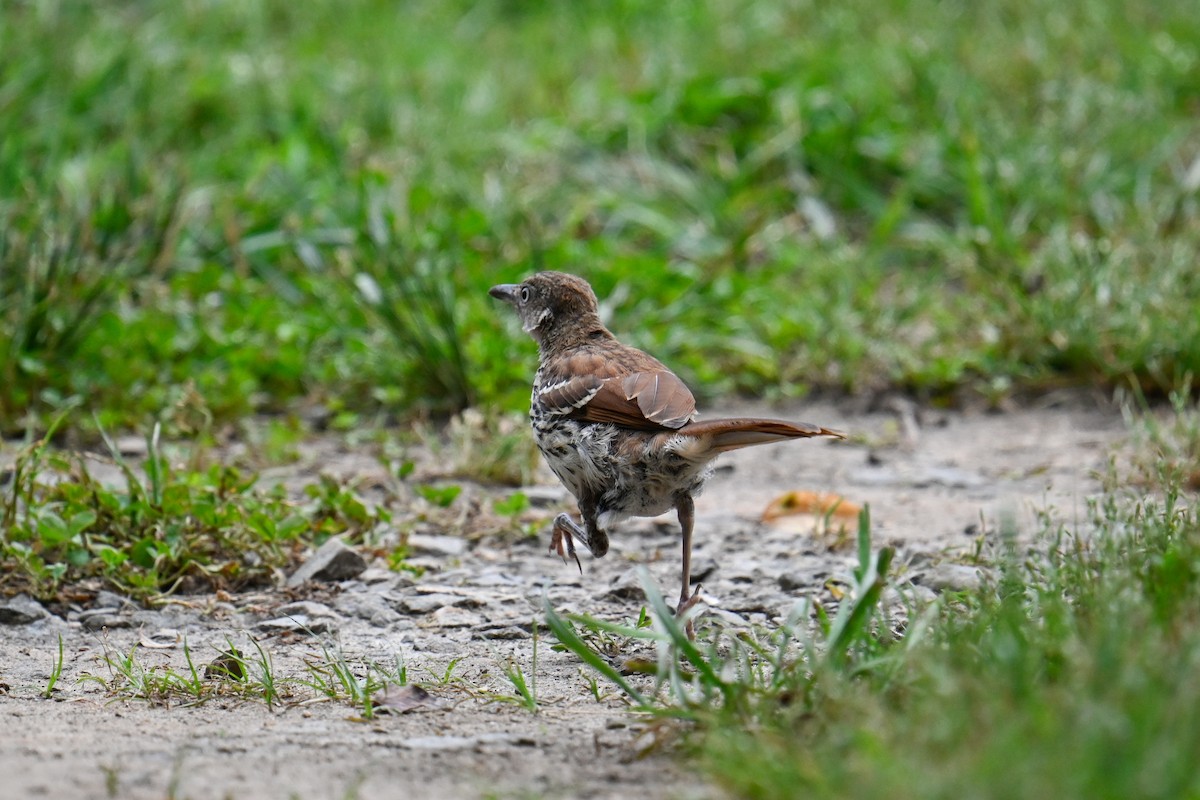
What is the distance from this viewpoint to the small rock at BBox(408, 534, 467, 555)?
5.41 meters

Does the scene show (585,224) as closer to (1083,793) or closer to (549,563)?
(549,563)

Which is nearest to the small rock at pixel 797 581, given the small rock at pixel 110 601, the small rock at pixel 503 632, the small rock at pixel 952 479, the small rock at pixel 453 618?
the small rock at pixel 503 632

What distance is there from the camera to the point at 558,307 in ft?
18.3

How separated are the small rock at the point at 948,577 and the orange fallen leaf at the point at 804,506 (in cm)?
79

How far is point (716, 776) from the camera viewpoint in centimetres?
297

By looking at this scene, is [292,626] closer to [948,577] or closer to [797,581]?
[797,581]

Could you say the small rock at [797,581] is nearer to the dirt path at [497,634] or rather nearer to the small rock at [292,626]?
the dirt path at [497,634]

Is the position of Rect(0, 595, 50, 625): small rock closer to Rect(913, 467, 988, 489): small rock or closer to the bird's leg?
the bird's leg

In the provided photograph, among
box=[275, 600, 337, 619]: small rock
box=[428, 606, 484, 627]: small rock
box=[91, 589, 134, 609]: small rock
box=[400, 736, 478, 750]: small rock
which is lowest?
box=[400, 736, 478, 750]: small rock

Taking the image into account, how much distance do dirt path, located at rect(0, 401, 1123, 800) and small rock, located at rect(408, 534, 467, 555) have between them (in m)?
0.02

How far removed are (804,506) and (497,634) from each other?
5.46 ft

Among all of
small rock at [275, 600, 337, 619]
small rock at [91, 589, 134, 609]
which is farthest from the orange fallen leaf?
small rock at [91, 589, 134, 609]

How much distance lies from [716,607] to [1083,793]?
2.47 metres

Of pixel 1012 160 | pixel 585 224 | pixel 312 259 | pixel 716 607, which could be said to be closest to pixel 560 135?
pixel 585 224
